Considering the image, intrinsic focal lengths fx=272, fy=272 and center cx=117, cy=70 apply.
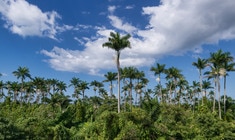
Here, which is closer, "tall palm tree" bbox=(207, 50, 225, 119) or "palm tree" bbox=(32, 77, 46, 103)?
"tall palm tree" bbox=(207, 50, 225, 119)

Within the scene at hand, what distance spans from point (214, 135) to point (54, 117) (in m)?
26.9

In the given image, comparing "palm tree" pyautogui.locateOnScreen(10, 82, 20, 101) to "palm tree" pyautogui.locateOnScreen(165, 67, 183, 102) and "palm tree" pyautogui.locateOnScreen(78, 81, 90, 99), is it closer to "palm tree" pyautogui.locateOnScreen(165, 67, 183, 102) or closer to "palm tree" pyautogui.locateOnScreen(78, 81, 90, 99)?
"palm tree" pyautogui.locateOnScreen(78, 81, 90, 99)

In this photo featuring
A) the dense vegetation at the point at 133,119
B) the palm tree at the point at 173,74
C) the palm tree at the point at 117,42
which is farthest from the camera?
the palm tree at the point at 173,74

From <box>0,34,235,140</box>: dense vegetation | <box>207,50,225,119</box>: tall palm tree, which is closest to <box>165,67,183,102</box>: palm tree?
<box>0,34,235,140</box>: dense vegetation

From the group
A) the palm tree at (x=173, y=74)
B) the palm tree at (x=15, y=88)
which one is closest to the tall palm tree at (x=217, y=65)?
the palm tree at (x=173, y=74)

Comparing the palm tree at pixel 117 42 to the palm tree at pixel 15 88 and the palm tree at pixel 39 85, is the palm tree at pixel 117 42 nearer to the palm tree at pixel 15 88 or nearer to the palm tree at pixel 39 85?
the palm tree at pixel 39 85

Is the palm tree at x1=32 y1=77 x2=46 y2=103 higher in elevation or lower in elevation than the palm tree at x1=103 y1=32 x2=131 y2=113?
lower

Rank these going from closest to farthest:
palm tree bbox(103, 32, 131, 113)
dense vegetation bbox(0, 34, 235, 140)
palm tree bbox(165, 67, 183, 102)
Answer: dense vegetation bbox(0, 34, 235, 140)
palm tree bbox(103, 32, 131, 113)
palm tree bbox(165, 67, 183, 102)

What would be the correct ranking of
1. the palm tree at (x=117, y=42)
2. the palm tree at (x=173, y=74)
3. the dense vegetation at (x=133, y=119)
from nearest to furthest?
the dense vegetation at (x=133, y=119)
the palm tree at (x=117, y=42)
the palm tree at (x=173, y=74)

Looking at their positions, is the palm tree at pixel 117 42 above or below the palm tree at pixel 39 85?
above

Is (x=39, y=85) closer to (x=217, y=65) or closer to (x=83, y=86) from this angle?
(x=83, y=86)

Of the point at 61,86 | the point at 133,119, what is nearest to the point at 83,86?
the point at 61,86

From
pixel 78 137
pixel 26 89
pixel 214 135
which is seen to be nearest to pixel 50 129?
pixel 78 137

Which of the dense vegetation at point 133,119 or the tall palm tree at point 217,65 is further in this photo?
the tall palm tree at point 217,65
